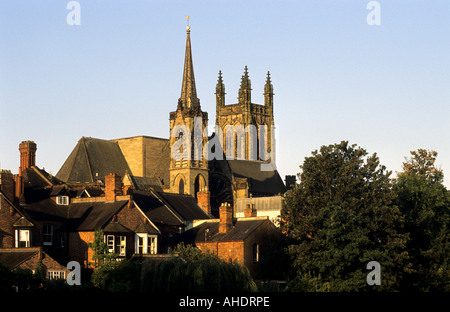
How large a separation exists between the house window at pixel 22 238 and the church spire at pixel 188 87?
2273 inches

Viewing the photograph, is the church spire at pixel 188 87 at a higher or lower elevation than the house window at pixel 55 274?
higher

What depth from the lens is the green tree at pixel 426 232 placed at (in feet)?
239

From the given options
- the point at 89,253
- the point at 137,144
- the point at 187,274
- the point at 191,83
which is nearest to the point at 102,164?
the point at 137,144

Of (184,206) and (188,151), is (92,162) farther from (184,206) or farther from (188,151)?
(184,206)

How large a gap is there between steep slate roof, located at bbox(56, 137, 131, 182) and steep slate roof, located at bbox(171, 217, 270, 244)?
38835 mm

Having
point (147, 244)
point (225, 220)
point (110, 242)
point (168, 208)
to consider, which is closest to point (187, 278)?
point (110, 242)

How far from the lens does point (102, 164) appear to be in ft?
396

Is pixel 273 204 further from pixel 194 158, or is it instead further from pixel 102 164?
pixel 102 164

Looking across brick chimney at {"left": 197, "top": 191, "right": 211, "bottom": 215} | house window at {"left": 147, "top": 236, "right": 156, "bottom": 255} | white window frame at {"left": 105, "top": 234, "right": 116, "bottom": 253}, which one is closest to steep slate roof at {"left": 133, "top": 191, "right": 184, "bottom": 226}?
house window at {"left": 147, "top": 236, "right": 156, "bottom": 255}

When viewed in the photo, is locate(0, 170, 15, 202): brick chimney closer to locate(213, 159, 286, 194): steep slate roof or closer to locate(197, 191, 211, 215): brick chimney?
locate(197, 191, 211, 215): brick chimney

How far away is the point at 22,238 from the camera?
70000 mm

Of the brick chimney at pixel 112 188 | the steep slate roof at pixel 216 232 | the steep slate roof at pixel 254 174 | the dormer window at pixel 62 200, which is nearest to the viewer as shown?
the steep slate roof at pixel 216 232

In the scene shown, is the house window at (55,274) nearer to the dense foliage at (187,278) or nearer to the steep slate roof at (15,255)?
the steep slate roof at (15,255)

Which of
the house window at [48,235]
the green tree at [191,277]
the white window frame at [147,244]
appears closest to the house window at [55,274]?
the house window at [48,235]
